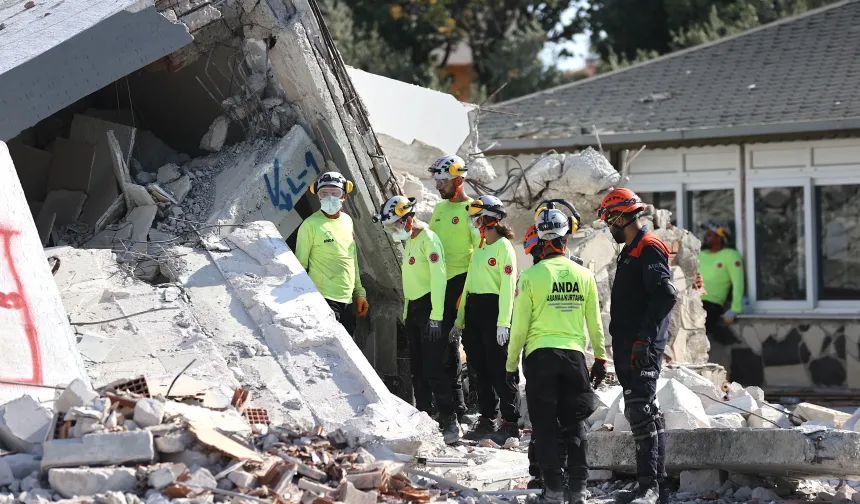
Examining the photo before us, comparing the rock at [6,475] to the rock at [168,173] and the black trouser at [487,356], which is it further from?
the rock at [168,173]

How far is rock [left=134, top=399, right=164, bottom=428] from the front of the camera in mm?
6828

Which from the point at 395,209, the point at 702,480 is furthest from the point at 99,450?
the point at 702,480

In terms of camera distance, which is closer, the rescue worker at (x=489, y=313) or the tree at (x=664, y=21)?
the rescue worker at (x=489, y=313)

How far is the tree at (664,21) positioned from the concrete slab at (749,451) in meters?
16.6

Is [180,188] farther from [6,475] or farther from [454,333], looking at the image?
[6,475]

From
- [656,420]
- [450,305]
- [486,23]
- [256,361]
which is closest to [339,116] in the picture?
[450,305]

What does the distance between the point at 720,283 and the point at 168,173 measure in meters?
7.49

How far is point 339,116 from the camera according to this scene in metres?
→ 10.6

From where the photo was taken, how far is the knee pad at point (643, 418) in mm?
7715

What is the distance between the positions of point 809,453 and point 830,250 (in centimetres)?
804

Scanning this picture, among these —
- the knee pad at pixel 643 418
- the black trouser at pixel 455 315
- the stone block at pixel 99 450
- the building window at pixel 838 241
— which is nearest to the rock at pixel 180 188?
the black trouser at pixel 455 315

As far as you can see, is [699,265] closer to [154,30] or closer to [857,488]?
[857,488]

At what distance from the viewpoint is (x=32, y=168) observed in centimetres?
1105

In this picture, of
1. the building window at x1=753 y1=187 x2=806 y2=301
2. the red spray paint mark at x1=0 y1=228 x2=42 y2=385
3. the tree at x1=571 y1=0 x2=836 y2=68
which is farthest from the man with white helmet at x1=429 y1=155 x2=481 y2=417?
the tree at x1=571 y1=0 x2=836 y2=68
